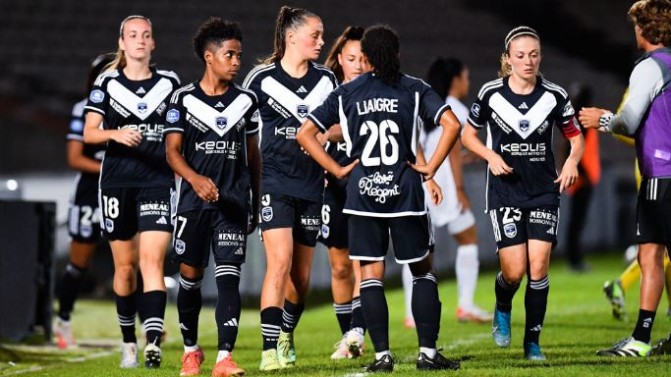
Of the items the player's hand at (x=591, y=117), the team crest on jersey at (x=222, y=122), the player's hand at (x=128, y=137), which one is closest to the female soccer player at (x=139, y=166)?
the player's hand at (x=128, y=137)

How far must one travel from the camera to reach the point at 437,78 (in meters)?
11.2

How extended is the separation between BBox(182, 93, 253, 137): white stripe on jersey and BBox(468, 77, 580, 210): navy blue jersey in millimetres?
1493

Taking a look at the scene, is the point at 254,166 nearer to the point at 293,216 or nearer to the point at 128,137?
the point at 293,216

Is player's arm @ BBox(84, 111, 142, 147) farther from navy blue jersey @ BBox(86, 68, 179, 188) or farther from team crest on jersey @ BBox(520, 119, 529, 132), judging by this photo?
team crest on jersey @ BBox(520, 119, 529, 132)

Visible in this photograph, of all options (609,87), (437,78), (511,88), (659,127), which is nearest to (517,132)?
(511,88)

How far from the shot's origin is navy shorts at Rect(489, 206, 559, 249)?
7.80 metres

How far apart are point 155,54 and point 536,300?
19483 mm

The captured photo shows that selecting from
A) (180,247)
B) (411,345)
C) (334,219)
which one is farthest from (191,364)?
(411,345)

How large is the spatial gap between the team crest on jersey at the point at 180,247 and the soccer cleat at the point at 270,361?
776mm

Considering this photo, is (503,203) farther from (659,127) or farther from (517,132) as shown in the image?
(659,127)

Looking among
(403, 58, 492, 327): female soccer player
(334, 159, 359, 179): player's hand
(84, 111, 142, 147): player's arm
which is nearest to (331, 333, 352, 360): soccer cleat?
(334, 159, 359, 179): player's hand

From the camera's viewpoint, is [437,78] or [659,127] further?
[437,78]

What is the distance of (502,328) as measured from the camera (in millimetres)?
8680

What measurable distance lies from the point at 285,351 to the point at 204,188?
1.31 m
